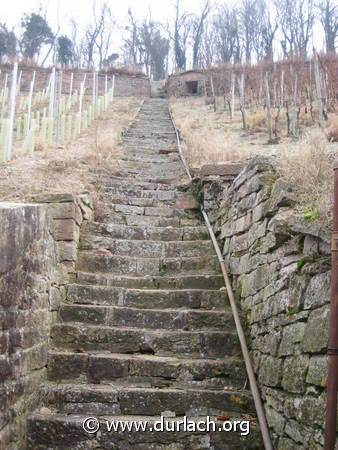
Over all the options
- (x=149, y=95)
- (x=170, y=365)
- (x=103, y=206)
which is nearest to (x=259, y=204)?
(x=170, y=365)

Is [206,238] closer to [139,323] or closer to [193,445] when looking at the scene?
[139,323]

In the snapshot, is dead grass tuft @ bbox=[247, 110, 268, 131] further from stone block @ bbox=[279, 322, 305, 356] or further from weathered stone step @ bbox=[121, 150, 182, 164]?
stone block @ bbox=[279, 322, 305, 356]

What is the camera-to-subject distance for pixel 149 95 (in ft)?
80.8

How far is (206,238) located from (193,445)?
3.07 metres

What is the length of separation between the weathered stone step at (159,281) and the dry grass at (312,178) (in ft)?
5.34

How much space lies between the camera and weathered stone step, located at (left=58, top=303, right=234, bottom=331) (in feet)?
15.2

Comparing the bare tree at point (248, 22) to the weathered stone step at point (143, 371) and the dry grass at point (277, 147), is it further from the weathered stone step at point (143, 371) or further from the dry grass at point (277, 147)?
the weathered stone step at point (143, 371)

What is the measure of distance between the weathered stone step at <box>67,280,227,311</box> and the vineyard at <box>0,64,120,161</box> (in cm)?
385

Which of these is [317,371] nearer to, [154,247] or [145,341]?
[145,341]

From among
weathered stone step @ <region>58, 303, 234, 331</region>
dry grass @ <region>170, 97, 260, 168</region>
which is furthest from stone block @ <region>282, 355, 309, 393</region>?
dry grass @ <region>170, 97, 260, 168</region>

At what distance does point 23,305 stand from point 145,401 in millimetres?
1299

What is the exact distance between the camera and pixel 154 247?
231 inches

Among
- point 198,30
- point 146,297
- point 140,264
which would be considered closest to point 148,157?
point 140,264

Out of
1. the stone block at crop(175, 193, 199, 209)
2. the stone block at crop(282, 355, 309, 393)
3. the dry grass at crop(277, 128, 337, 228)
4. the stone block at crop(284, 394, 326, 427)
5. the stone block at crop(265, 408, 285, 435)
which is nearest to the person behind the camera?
the stone block at crop(284, 394, 326, 427)
